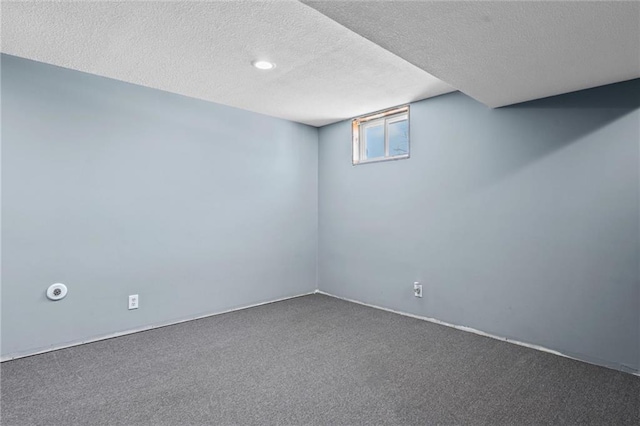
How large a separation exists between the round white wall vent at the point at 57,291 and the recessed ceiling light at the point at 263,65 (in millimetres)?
2314

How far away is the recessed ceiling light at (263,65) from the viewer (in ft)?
8.18

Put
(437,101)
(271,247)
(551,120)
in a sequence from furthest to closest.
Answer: (271,247) → (437,101) → (551,120)

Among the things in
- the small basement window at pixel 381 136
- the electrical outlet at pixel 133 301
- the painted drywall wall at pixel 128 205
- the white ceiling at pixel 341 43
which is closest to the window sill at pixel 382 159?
the small basement window at pixel 381 136

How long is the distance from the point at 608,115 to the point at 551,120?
0.34m

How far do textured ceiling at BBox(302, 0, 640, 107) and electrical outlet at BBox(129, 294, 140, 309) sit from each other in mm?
2807

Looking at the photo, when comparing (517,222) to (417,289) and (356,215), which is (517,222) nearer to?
(417,289)

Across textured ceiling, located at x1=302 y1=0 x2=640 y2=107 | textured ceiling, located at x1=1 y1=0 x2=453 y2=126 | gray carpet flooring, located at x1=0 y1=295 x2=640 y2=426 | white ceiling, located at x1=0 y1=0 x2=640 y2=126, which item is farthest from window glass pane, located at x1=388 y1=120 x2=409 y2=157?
gray carpet flooring, located at x1=0 y1=295 x2=640 y2=426

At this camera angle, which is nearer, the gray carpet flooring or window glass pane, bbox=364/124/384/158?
the gray carpet flooring

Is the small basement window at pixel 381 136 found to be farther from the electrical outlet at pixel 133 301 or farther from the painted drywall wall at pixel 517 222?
the electrical outlet at pixel 133 301

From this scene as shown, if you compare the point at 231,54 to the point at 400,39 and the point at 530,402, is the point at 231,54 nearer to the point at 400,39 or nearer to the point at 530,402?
the point at 400,39

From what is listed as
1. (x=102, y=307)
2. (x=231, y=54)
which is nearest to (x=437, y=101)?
(x=231, y=54)

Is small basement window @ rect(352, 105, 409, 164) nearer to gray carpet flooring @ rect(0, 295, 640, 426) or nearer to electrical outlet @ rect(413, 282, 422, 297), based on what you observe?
electrical outlet @ rect(413, 282, 422, 297)

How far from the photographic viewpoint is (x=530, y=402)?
188 centimetres

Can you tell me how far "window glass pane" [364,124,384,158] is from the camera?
3.89 m
